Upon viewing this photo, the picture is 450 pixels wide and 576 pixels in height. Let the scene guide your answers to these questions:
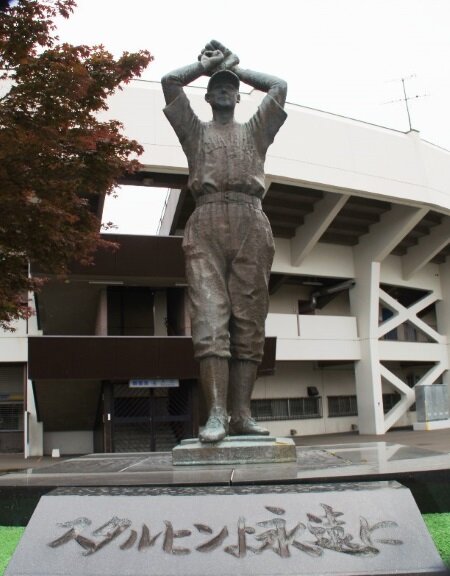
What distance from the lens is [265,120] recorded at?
491cm

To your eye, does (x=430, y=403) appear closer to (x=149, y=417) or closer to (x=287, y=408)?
(x=287, y=408)

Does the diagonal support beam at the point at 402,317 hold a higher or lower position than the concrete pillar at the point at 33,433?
higher

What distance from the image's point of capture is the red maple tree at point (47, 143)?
29.3 feet

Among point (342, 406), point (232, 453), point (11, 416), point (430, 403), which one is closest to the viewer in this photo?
point (232, 453)

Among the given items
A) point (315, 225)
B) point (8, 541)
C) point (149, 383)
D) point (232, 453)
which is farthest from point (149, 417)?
point (8, 541)

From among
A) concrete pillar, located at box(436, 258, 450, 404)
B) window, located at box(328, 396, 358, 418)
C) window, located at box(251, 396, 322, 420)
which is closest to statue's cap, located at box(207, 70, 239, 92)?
window, located at box(251, 396, 322, 420)

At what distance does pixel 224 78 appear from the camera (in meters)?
4.75

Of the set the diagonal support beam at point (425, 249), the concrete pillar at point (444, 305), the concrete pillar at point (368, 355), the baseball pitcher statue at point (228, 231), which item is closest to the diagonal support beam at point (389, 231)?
the concrete pillar at point (368, 355)

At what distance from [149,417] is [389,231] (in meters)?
10.9

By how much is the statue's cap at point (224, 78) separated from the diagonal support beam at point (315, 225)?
1551 cm

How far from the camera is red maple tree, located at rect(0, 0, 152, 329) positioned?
8.93 m

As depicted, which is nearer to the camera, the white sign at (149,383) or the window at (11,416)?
the white sign at (149,383)

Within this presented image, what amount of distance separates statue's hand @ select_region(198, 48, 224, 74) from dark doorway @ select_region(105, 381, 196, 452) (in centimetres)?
1330

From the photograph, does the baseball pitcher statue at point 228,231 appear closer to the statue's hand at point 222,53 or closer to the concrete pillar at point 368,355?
the statue's hand at point 222,53
